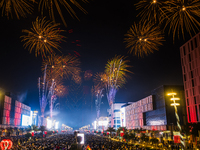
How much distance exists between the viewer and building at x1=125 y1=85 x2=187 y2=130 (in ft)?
199

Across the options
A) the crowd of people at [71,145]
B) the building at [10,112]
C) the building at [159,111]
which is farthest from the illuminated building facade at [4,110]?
the building at [159,111]

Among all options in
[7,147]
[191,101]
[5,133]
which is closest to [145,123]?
[191,101]

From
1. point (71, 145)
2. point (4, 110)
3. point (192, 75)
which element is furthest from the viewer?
point (4, 110)

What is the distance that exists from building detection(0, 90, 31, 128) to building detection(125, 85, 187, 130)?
168ft

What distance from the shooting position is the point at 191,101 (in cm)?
5462

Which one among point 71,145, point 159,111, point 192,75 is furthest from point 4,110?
point 192,75

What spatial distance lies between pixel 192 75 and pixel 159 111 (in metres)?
17.0

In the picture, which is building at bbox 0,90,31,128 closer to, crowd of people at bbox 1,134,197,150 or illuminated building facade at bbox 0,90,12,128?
illuminated building facade at bbox 0,90,12,128

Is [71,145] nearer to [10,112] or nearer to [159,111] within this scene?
[159,111]

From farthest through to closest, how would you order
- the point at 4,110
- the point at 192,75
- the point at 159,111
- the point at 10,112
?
the point at 10,112 → the point at 4,110 → the point at 159,111 → the point at 192,75

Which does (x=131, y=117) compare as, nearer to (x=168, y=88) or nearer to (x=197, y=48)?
(x=168, y=88)

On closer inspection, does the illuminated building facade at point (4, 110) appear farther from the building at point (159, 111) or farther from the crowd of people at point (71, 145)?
the building at point (159, 111)

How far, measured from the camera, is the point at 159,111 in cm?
6688

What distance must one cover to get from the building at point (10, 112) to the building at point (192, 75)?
60775mm
